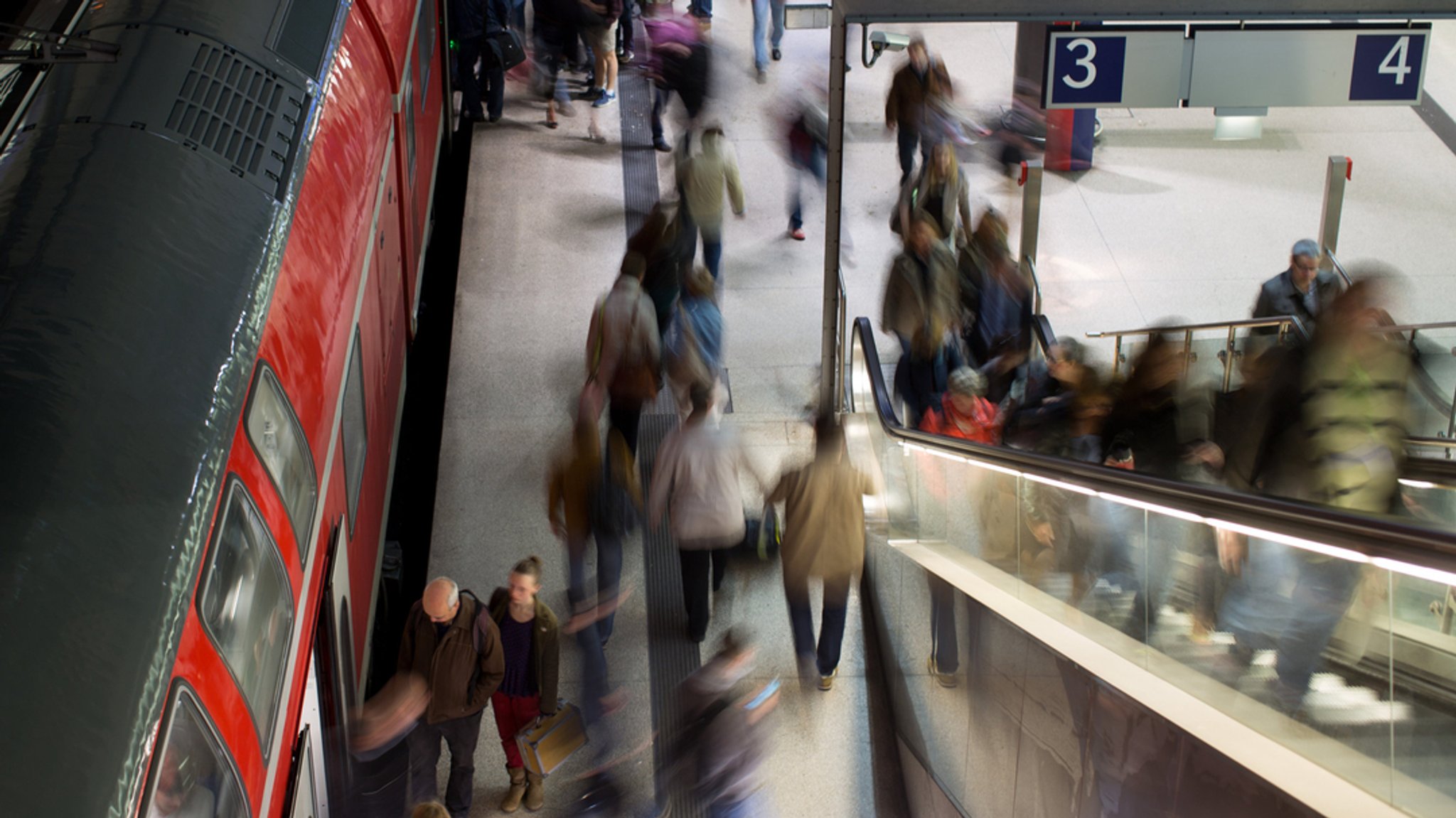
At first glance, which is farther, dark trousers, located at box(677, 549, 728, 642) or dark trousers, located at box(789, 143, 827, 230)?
dark trousers, located at box(789, 143, 827, 230)

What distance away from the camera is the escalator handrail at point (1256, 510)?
10.8 ft

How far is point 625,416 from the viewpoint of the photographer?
837cm

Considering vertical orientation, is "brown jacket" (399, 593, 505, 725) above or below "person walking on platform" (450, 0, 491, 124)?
below

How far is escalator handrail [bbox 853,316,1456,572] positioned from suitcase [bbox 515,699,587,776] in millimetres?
2257

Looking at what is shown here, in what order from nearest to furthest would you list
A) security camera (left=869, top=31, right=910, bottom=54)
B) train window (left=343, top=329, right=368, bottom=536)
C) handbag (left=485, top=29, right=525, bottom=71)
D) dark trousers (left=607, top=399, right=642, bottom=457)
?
train window (left=343, top=329, right=368, bottom=536), dark trousers (left=607, top=399, right=642, bottom=457), security camera (left=869, top=31, right=910, bottom=54), handbag (left=485, top=29, right=525, bottom=71)

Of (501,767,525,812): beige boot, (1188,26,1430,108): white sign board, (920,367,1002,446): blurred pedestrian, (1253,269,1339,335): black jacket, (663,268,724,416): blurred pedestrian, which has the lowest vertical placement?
(501,767,525,812): beige boot

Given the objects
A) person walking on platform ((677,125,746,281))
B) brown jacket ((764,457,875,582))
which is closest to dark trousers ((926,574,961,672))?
brown jacket ((764,457,875,582))

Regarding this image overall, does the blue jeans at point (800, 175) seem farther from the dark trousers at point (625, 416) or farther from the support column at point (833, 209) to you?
the dark trousers at point (625, 416)

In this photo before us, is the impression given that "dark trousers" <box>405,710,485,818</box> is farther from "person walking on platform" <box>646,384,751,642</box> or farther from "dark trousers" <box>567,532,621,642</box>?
"person walking on platform" <box>646,384,751,642</box>

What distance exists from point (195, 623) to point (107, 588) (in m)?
0.28

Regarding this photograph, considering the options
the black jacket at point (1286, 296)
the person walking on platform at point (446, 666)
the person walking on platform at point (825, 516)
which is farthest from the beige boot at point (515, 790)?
the black jacket at point (1286, 296)

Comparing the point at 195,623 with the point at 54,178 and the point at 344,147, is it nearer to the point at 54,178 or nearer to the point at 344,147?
the point at 54,178

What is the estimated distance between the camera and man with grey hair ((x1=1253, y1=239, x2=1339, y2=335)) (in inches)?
359

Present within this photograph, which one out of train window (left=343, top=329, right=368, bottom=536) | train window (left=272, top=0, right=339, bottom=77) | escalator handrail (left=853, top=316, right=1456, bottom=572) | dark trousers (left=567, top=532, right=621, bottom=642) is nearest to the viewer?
escalator handrail (left=853, top=316, right=1456, bottom=572)
